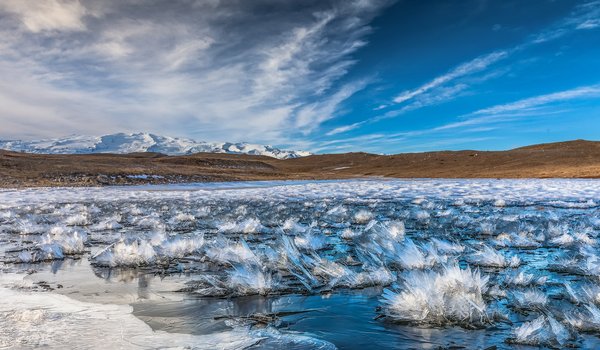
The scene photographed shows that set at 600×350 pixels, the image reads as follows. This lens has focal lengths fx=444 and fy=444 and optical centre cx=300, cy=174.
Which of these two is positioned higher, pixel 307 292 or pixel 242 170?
pixel 242 170

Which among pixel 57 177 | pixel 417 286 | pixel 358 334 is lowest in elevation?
pixel 358 334

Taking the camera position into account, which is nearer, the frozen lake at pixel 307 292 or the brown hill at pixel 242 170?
the frozen lake at pixel 307 292

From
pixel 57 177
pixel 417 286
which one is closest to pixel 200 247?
pixel 417 286

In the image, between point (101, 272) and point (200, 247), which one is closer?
point (101, 272)

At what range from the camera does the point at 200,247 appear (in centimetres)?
648

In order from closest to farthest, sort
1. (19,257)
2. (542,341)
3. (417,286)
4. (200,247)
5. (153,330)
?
(542,341)
(153,330)
(417,286)
(19,257)
(200,247)

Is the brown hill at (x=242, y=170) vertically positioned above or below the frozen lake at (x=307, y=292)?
above

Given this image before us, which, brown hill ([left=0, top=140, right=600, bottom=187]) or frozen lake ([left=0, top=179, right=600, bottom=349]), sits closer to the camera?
frozen lake ([left=0, top=179, right=600, bottom=349])

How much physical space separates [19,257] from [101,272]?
5.13 feet

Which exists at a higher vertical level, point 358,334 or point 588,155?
point 588,155

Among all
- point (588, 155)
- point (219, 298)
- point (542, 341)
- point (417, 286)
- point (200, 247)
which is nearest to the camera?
point (542, 341)

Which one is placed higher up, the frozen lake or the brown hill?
the brown hill

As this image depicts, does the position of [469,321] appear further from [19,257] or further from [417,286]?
[19,257]

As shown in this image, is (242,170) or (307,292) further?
(242,170)
